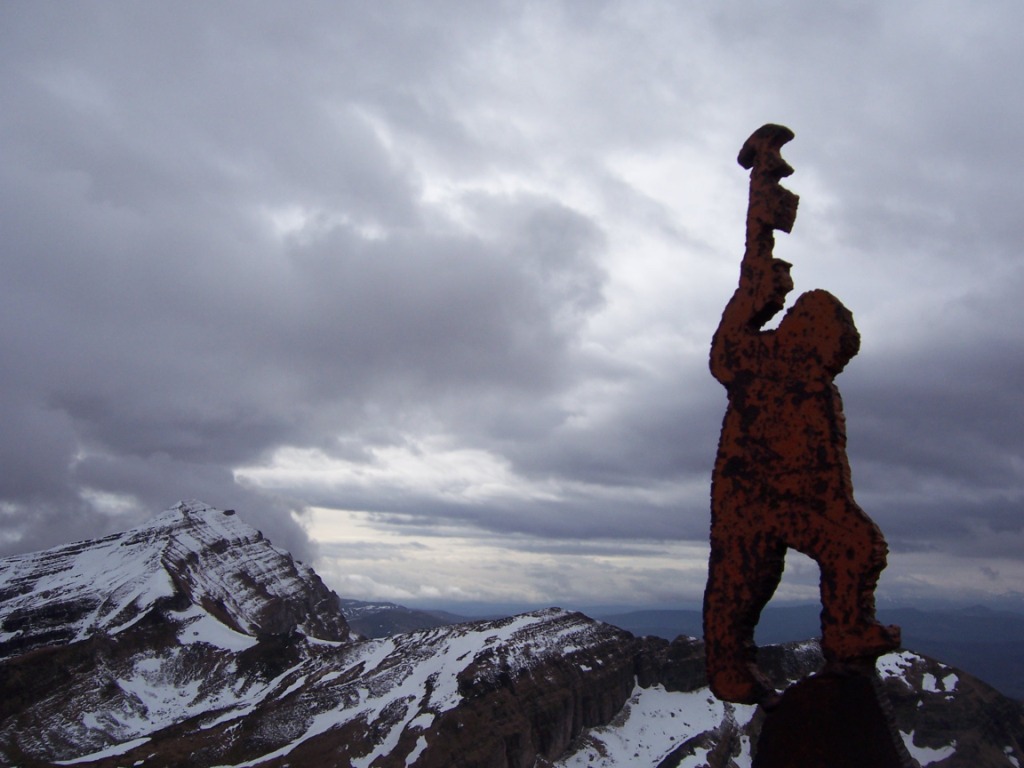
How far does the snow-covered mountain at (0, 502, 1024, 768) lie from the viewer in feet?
192

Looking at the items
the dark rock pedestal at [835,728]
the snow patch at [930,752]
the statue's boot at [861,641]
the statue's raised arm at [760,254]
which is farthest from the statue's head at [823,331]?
the snow patch at [930,752]

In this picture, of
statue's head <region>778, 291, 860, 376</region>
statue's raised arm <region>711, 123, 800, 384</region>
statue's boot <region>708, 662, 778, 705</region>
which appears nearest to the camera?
statue's head <region>778, 291, 860, 376</region>

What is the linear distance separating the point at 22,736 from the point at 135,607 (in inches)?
965

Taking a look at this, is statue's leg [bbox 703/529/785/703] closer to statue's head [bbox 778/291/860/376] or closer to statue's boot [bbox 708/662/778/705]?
statue's boot [bbox 708/662/778/705]

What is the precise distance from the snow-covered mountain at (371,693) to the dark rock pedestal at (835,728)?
52.0 metres

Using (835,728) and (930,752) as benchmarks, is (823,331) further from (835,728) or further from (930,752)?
(930,752)

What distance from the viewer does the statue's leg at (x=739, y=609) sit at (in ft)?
24.9

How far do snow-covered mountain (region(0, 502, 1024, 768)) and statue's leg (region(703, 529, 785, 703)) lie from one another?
5150 centimetres

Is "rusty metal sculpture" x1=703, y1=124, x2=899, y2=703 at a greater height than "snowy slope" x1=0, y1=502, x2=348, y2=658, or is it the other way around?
"rusty metal sculpture" x1=703, y1=124, x2=899, y2=703

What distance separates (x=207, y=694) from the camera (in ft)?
247

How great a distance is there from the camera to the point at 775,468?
752cm

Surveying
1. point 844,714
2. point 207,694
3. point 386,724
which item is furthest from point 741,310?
point 207,694

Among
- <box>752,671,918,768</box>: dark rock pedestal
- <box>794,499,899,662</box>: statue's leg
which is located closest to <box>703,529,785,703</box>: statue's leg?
<box>752,671,918,768</box>: dark rock pedestal

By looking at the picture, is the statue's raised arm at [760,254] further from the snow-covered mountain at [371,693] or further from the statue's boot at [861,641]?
the snow-covered mountain at [371,693]
